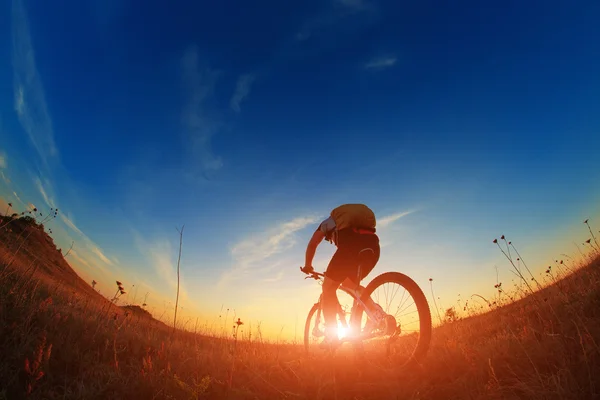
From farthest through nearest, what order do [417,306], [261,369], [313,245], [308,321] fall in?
[308,321]
[313,245]
[261,369]
[417,306]

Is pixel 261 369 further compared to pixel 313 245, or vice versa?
pixel 313 245

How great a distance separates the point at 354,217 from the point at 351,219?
0.06 metres

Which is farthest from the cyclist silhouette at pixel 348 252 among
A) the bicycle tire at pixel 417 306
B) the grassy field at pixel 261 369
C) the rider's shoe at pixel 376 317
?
the grassy field at pixel 261 369

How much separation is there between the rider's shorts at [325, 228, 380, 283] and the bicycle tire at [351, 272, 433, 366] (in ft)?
1.03

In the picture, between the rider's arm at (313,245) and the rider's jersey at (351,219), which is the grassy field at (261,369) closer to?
the rider's arm at (313,245)

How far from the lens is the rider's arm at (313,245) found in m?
5.10

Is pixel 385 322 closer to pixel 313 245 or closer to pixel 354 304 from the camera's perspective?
pixel 354 304

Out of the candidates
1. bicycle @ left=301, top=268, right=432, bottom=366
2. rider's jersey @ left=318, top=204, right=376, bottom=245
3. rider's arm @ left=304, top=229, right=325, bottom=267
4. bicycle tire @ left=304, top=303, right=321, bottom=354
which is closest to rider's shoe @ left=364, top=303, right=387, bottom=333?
bicycle @ left=301, top=268, right=432, bottom=366

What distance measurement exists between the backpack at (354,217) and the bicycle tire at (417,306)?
798 mm

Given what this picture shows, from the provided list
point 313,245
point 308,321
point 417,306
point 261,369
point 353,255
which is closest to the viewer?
point 417,306

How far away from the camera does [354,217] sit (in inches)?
180

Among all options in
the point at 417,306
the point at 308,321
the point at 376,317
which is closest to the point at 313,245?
the point at 376,317

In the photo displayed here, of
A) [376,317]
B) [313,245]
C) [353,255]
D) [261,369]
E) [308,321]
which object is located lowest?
[261,369]

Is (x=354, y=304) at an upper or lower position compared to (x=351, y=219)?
lower
